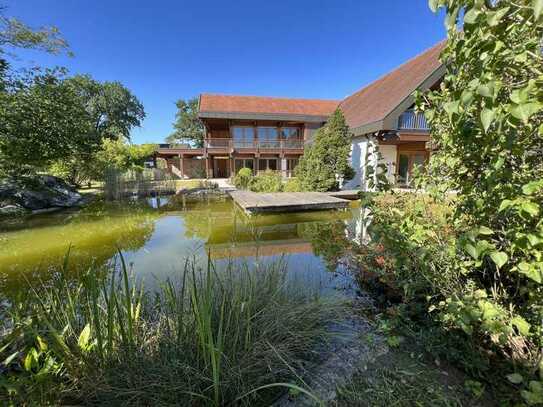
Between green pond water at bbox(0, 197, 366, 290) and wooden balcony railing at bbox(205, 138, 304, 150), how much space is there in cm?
1005

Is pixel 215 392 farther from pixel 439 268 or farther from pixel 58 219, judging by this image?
pixel 58 219

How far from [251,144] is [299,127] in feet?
14.0


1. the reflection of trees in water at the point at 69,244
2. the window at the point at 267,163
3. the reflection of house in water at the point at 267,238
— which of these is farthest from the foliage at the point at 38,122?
the window at the point at 267,163

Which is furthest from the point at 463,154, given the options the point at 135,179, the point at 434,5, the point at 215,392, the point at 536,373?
the point at 135,179

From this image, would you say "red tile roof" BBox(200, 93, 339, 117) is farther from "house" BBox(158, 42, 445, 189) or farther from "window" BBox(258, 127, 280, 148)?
"window" BBox(258, 127, 280, 148)

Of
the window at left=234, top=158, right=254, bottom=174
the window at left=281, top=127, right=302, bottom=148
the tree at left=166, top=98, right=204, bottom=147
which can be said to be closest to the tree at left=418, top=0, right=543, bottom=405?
the window at left=281, top=127, right=302, bottom=148

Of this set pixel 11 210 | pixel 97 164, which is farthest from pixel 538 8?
pixel 97 164

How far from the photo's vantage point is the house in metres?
12.5

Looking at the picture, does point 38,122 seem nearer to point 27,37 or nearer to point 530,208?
point 27,37

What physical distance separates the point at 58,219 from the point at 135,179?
18.6ft

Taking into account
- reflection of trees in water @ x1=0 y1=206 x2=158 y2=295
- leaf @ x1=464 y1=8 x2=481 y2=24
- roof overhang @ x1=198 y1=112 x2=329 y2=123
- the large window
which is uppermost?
roof overhang @ x1=198 y1=112 x2=329 y2=123

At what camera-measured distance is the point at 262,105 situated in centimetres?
1998

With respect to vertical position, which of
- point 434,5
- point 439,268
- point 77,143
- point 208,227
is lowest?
point 208,227

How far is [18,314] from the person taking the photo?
1.77 metres
